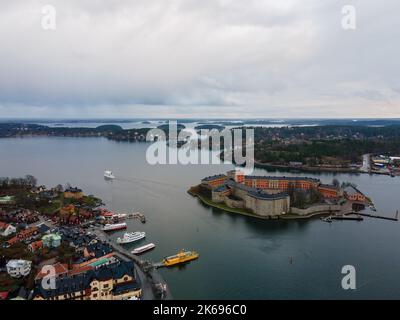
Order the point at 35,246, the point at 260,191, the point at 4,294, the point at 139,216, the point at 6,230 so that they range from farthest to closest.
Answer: the point at 260,191 → the point at 139,216 → the point at 6,230 → the point at 35,246 → the point at 4,294

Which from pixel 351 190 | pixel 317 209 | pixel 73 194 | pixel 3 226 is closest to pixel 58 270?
pixel 3 226

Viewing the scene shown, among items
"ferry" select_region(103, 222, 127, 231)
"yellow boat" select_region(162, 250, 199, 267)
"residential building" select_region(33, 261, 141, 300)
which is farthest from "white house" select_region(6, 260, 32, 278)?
"ferry" select_region(103, 222, 127, 231)

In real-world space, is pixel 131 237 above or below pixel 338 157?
below

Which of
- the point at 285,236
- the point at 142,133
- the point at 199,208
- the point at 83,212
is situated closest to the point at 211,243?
the point at 285,236

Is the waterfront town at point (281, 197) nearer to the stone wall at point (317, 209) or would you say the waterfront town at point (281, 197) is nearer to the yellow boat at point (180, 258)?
the stone wall at point (317, 209)

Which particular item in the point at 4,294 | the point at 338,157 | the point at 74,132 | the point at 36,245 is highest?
the point at 74,132

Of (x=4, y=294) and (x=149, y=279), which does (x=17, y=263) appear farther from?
(x=149, y=279)

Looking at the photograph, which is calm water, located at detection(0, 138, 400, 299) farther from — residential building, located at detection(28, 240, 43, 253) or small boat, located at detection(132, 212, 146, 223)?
residential building, located at detection(28, 240, 43, 253)
